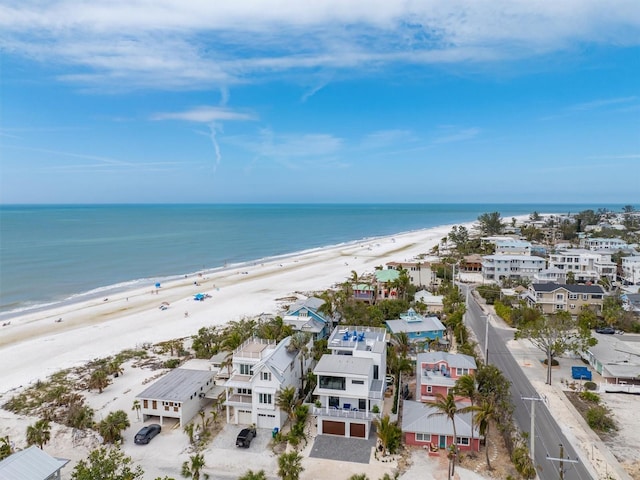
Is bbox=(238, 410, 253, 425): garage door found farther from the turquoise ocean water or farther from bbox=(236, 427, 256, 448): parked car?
the turquoise ocean water

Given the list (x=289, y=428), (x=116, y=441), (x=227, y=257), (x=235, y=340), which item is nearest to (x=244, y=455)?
(x=289, y=428)

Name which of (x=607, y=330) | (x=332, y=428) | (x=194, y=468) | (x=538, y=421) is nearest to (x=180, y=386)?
(x=194, y=468)

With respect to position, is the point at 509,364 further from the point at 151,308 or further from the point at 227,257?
the point at 227,257

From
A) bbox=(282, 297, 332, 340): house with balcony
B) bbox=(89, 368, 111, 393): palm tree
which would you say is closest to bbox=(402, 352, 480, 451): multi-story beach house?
bbox=(282, 297, 332, 340): house with balcony

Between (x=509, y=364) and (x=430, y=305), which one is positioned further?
(x=430, y=305)

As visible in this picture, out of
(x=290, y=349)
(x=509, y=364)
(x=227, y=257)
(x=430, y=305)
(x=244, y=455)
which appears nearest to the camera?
(x=244, y=455)

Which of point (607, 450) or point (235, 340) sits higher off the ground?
point (235, 340)
